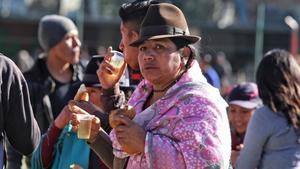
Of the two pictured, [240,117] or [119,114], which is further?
[240,117]

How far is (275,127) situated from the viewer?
4.82 meters

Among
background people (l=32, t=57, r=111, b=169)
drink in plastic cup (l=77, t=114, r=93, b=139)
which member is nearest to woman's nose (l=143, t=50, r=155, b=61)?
drink in plastic cup (l=77, t=114, r=93, b=139)

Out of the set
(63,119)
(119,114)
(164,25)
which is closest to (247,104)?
(63,119)

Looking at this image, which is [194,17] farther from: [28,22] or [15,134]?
[15,134]

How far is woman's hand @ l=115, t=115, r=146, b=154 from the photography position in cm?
328

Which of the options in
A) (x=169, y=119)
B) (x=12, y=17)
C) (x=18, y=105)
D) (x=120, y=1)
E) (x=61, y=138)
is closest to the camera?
(x=169, y=119)

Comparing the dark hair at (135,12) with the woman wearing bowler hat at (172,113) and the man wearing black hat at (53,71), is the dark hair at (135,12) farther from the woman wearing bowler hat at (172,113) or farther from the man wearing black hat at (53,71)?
the man wearing black hat at (53,71)

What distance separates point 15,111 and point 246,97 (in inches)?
90.1

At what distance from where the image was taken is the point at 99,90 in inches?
179

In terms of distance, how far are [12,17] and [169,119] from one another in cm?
1928

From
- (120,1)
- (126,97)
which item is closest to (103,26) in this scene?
(120,1)

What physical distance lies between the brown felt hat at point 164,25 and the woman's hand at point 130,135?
0.39 meters

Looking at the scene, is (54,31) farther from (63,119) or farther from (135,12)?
(135,12)

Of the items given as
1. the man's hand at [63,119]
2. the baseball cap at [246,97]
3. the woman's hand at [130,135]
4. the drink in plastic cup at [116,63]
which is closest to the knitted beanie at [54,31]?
the baseball cap at [246,97]
